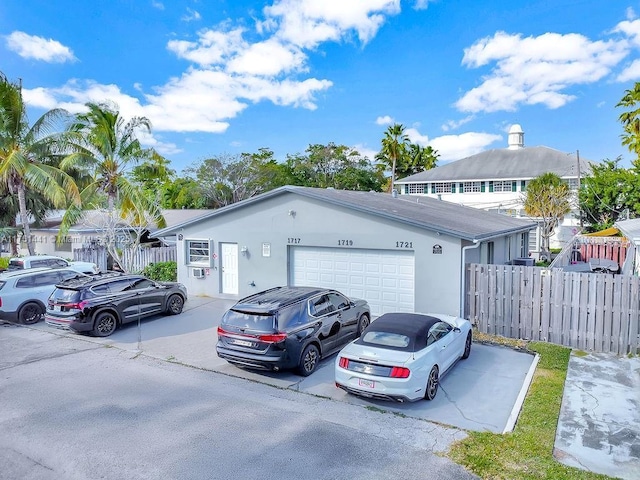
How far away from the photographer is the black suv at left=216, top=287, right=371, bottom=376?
29.5ft

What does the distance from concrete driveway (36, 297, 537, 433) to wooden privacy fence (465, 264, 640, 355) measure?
1.14 metres

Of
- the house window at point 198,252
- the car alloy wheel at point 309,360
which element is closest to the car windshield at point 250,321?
the car alloy wheel at point 309,360

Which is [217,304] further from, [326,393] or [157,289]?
[326,393]

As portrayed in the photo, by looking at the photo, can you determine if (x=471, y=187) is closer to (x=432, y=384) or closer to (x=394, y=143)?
(x=394, y=143)

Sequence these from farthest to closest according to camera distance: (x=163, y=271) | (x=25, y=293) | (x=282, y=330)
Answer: (x=163, y=271) → (x=25, y=293) → (x=282, y=330)

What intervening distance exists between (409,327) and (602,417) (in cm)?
337

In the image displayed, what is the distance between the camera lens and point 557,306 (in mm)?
11273

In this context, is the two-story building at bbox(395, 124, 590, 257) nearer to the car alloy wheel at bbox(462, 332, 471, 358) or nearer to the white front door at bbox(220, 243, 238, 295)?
the white front door at bbox(220, 243, 238, 295)

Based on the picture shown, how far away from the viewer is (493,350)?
36.6 feet

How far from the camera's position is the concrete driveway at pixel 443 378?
7.78 meters

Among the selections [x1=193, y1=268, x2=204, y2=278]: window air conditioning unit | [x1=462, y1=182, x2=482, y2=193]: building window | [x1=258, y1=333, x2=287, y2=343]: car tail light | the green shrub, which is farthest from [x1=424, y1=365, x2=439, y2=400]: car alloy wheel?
[x1=462, y1=182, x2=482, y2=193]: building window

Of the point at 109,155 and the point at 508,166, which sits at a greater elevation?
the point at 508,166

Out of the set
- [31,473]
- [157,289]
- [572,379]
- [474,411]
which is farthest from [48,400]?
[572,379]

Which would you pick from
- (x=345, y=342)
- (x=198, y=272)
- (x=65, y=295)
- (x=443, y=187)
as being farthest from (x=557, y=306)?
(x=443, y=187)
